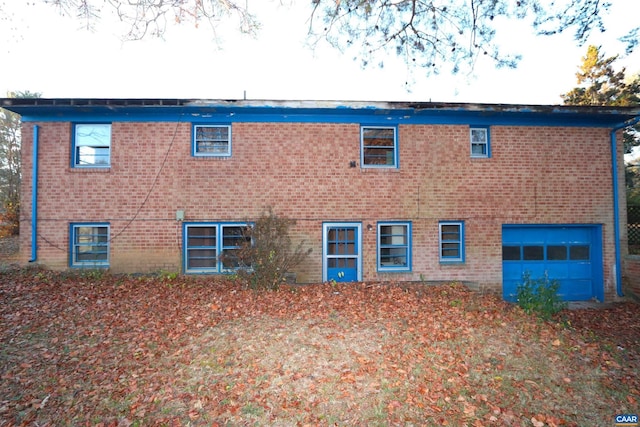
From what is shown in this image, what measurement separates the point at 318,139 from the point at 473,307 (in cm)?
616

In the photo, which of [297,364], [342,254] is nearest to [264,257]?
[342,254]

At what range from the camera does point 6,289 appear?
744 cm

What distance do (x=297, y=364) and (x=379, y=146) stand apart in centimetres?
717

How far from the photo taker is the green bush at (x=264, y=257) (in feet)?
24.0

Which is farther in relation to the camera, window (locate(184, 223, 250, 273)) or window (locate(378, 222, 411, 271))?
window (locate(378, 222, 411, 271))

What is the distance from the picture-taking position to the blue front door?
9.44 m

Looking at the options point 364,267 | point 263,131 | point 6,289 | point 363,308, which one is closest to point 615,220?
point 364,267

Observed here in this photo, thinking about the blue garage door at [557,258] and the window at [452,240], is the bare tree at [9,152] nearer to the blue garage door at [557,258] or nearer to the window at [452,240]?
the window at [452,240]

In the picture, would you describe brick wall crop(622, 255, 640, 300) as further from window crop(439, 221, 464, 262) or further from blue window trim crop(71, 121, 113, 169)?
blue window trim crop(71, 121, 113, 169)

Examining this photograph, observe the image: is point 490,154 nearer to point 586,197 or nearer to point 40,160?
point 586,197

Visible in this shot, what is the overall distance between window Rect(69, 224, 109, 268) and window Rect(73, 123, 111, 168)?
2.00 meters

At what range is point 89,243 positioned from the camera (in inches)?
359

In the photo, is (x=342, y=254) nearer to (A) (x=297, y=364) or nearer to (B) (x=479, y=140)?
(A) (x=297, y=364)

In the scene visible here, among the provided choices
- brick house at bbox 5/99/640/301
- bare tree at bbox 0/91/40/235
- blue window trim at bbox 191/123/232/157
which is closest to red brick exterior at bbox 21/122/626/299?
brick house at bbox 5/99/640/301
